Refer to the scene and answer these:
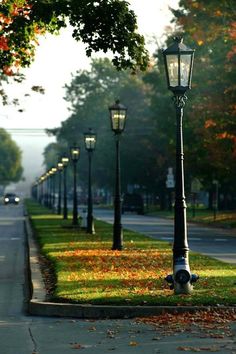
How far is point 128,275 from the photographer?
66.0 ft

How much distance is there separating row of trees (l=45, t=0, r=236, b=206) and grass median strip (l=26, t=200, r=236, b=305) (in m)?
6.52

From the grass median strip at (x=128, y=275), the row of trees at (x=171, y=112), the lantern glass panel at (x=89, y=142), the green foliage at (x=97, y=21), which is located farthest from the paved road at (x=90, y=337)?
the lantern glass panel at (x=89, y=142)

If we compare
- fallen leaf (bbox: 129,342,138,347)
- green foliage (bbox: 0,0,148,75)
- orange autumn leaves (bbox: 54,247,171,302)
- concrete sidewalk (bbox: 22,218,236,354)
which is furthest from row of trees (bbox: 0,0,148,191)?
fallen leaf (bbox: 129,342,138,347)

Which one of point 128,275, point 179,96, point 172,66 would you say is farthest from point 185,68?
point 128,275

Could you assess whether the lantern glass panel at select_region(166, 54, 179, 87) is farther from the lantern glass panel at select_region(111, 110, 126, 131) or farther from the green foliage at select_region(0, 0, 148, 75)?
the lantern glass panel at select_region(111, 110, 126, 131)

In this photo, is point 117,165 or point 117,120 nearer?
point 117,165

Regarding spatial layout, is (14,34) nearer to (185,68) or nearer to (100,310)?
(185,68)

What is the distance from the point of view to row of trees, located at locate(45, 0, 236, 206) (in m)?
44.7

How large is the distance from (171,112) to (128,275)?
5654 centimetres

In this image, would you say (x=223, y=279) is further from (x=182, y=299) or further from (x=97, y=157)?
(x=97, y=157)

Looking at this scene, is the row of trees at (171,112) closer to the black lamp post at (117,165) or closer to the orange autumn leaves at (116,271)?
the black lamp post at (117,165)

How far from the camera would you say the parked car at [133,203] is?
93.7m

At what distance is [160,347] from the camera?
11977 mm

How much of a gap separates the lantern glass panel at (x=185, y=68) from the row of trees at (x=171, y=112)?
14279 mm
